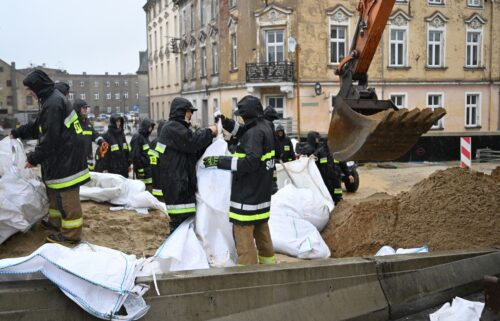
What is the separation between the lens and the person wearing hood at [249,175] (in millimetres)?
4496

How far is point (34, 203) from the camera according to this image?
498 cm

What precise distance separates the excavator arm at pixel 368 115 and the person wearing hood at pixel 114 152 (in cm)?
413

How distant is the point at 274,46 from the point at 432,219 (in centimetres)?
1969

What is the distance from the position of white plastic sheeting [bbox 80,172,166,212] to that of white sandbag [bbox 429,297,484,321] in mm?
3782

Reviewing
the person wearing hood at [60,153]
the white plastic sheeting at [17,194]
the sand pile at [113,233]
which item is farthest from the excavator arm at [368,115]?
the white plastic sheeting at [17,194]

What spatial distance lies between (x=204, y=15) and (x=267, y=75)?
8387 millimetres

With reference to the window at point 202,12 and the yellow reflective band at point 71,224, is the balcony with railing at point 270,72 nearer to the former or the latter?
the window at point 202,12

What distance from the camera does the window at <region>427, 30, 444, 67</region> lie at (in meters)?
25.9

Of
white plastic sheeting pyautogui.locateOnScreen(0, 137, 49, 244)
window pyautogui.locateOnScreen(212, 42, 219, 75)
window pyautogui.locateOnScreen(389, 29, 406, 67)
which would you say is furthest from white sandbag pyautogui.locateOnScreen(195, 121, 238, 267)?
window pyautogui.locateOnScreen(212, 42, 219, 75)

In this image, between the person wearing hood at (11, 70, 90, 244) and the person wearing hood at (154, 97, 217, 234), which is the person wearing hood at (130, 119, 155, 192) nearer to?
the person wearing hood at (11, 70, 90, 244)

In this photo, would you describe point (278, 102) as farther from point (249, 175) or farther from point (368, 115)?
point (249, 175)

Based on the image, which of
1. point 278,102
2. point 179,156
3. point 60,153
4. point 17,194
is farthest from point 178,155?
point 278,102

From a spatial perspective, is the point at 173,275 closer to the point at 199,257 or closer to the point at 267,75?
the point at 199,257

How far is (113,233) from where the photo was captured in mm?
5602
